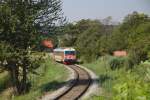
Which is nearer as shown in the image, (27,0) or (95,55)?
(27,0)

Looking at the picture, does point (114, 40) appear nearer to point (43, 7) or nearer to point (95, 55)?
point (95, 55)

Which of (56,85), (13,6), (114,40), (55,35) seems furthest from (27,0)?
(114,40)

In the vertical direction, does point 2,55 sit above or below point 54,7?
below

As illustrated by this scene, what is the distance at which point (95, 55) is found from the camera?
202 ft

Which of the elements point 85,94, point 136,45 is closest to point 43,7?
point 85,94

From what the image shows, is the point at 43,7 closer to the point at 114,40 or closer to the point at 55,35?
the point at 55,35

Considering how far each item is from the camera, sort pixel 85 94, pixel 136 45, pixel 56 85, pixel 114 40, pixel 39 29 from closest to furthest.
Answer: pixel 85 94 < pixel 39 29 < pixel 56 85 < pixel 136 45 < pixel 114 40

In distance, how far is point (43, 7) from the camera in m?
27.4

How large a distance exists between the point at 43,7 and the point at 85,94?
7.19 m

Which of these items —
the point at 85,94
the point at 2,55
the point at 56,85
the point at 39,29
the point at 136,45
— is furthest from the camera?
the point at 136,45

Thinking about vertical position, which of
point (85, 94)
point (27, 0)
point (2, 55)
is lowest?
point (85, 94)

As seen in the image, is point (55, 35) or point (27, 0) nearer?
point (27, 0)

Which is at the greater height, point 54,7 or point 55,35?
point 54,7

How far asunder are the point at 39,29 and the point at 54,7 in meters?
1.93
